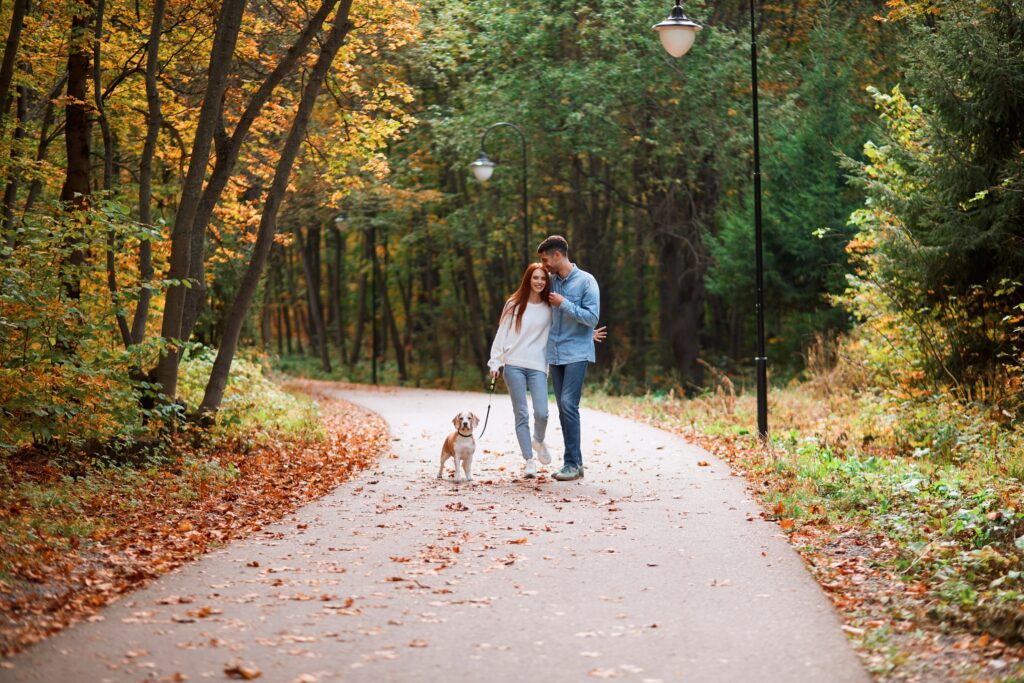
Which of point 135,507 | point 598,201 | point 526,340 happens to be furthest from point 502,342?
point 598,201

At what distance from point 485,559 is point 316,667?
101 inches

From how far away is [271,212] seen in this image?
1523 cm

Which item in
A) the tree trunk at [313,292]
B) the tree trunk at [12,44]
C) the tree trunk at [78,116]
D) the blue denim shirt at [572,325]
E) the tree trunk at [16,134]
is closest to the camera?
the blue denim shirt at [572,325]

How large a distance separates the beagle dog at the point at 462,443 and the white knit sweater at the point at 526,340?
0.58m

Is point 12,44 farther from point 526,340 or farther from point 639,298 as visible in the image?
→ point 639,298

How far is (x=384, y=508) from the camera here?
31.8 feet

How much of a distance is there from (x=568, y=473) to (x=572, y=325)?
1.49m

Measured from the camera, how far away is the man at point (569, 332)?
35.6 feet

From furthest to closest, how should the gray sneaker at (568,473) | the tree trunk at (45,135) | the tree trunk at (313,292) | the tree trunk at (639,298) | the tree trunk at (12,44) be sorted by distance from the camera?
the tree trunk at (313,292) → the tree trunk at (639,298) → the tree trunk at (45,135) → the tree trunk at (12,44) → the gray sneaker at (568,473)

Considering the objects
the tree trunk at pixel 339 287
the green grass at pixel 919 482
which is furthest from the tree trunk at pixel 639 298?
the green grass at pixel 919 482

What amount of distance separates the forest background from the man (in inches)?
81.4

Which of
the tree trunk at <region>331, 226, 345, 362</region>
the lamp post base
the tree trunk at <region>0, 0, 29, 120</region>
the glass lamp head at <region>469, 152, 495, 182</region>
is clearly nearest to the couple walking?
the lamp post base

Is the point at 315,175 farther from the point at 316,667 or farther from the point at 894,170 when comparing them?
the point at 316,667

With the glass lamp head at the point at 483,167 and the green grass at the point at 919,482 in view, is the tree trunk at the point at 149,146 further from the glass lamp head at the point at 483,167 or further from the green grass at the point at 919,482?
the glass lamp head at the point at 483,167
